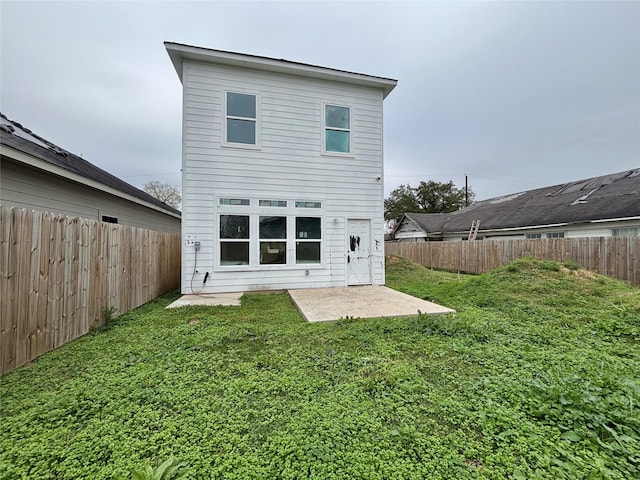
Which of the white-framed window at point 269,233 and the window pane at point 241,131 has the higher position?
the window pane at point 241,131

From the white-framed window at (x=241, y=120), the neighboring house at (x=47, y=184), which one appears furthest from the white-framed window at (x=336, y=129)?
the neighboring house at (x=47, y=184)

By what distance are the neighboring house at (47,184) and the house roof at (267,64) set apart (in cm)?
370

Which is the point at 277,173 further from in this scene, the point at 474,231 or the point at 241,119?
the point at 474,231

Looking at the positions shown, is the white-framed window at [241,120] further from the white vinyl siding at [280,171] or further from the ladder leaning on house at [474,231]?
A: the ladder leaning on house at [474,231]

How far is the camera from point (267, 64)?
22.2ft

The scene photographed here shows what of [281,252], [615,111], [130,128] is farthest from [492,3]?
[130,128]

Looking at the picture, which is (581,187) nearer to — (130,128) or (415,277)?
(415,277)

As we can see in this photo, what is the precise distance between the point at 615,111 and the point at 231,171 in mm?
22545

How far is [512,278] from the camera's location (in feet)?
22.0

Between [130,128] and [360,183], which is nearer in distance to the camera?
[360,183]

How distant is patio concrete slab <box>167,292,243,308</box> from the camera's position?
5.68m

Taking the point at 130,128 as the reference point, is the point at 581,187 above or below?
below

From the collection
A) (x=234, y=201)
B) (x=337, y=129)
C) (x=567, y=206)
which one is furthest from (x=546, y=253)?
(x=234, y=201)

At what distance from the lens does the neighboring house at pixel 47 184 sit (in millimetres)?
4590
